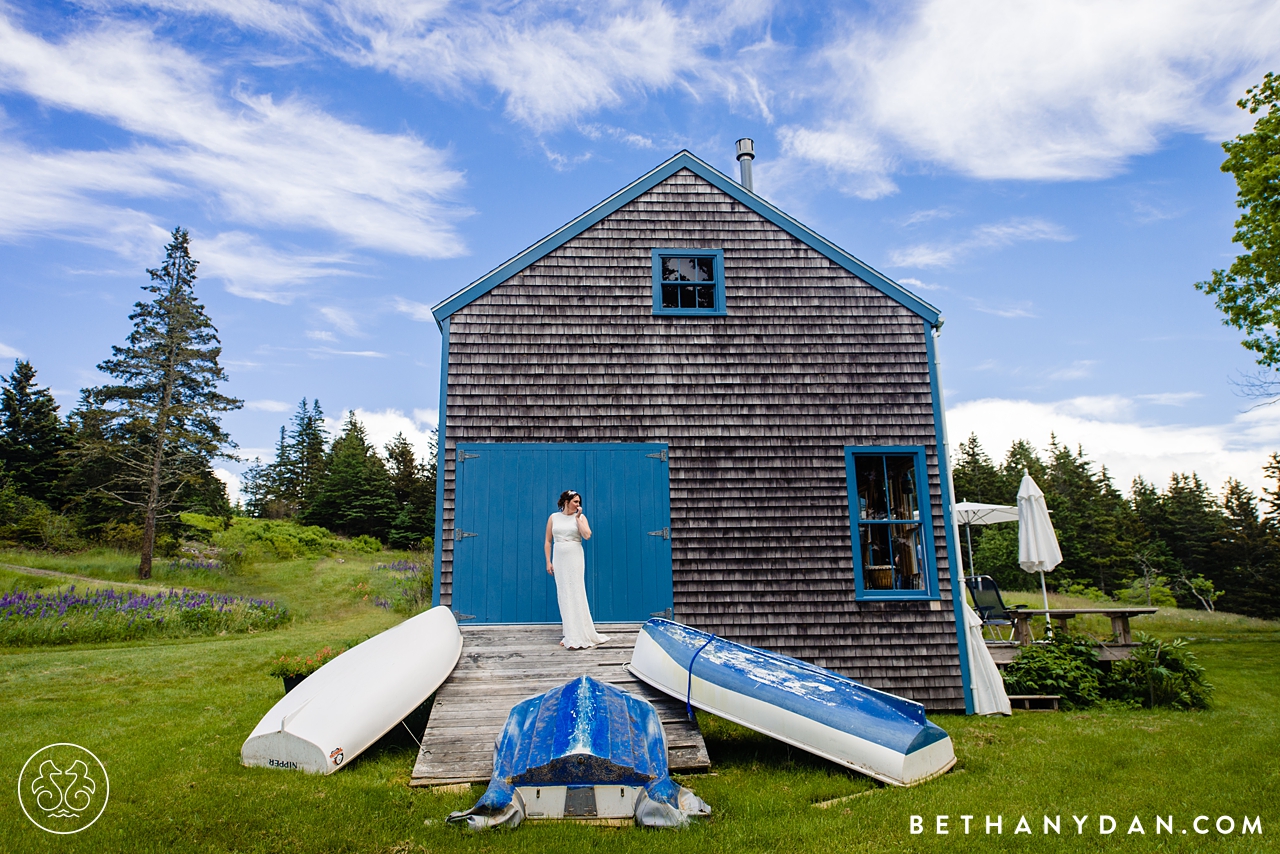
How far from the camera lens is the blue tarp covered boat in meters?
4.15

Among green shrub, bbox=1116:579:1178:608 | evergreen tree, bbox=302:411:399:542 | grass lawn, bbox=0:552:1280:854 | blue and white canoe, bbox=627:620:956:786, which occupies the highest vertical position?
evergreen tree, bbox=302:411:399:542

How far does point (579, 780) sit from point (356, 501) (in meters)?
30.3

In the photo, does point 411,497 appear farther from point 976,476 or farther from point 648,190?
point 976,476

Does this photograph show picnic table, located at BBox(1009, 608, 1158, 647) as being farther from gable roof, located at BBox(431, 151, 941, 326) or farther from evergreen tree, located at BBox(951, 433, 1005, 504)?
evergreen tree, located at BBox(951, 433, 1005, 504)

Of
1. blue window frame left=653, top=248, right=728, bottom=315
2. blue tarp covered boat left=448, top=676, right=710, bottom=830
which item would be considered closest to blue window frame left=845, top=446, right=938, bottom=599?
blue window frame left=653, top=248, right=728, bottom=315

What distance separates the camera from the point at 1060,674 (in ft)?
27.7

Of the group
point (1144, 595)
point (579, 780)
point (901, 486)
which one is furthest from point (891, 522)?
point (1144, 595)

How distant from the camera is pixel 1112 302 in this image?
13.9m

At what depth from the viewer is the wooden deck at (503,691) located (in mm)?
4980

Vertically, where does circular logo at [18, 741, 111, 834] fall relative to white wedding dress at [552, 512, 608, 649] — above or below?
below

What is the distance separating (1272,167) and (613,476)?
13725mm

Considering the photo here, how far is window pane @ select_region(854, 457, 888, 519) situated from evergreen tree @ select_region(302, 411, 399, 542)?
26976mm

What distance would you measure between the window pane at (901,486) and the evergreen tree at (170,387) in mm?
21760

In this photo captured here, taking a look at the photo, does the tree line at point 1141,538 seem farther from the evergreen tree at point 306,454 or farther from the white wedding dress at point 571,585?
the evergreen tree at point 306,454
